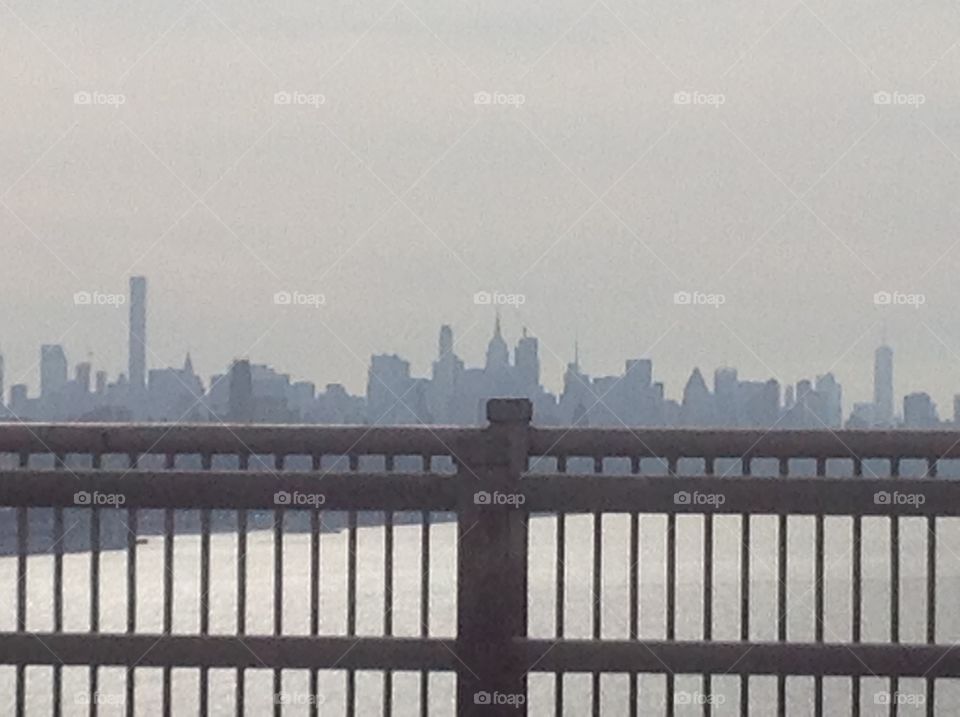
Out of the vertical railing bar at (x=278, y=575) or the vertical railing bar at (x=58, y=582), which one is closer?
the vertical railing bar at (x=278, y=575)

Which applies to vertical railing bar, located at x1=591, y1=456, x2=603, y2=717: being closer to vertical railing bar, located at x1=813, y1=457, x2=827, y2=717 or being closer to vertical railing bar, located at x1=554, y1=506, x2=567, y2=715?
vertical railing bar, located at x1=554, y1=506, x2=567, y2=715

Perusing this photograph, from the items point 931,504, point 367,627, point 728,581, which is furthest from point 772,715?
point 931,504

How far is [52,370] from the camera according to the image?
66.4m

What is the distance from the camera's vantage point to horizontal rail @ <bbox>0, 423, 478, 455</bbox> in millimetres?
6043

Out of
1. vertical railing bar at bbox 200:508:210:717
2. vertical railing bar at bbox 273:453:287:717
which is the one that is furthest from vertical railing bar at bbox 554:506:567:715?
vertical railing bar at bbox 200:508:210:717

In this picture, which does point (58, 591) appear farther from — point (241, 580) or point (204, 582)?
point (241, 580)

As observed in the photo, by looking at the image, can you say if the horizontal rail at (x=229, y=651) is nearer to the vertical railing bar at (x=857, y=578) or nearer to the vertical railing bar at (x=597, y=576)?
the vertical railing bar at (x=597, y=576)

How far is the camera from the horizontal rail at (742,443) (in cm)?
602

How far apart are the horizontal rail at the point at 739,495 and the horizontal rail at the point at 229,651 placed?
0.75m

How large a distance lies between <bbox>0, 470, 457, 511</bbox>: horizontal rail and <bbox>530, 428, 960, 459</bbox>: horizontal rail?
0.50 meters

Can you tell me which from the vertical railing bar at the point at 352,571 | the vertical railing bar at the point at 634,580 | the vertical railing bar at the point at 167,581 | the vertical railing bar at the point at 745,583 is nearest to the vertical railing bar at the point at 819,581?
the vertical railing bar at the point at 745,583

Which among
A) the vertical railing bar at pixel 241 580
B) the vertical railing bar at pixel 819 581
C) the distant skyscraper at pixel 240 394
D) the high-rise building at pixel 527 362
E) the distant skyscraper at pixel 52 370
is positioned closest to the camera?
the vertical railing bar at pixel 819 581

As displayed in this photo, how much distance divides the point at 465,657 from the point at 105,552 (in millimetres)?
115956

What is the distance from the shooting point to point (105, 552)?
117625 millimetres
